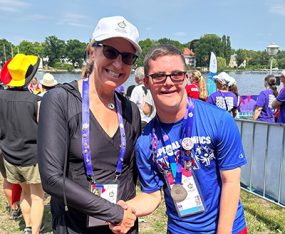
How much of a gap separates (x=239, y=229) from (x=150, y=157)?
2.19ft

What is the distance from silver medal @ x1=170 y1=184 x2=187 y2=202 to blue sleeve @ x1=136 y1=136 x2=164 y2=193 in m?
0.11

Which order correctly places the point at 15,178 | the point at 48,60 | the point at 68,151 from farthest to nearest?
the point at 48,60 → the point at 15,178 → the point at 68,151

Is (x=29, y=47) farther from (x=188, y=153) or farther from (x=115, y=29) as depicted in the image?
(x=188, y=153)

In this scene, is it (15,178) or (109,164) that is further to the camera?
(15,178)

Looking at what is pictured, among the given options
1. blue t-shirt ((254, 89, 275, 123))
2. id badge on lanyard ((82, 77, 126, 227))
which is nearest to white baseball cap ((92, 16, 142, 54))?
id badge on lanyard ((82, 77, 126, 227))

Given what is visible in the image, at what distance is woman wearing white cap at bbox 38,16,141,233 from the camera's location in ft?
5.11

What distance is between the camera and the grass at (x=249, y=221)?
4184 millimetres

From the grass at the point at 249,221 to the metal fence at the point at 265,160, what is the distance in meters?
0.24

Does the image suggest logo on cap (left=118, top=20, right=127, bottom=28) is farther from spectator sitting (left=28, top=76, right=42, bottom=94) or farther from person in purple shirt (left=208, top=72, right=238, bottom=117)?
spectator sitting (left=28, top=76, right=42, bottom=94)

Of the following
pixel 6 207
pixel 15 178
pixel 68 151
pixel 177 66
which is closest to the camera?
pixel 68 151

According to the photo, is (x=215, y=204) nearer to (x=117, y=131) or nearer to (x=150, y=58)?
(x=117, y=131)

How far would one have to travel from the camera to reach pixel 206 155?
1.77 m

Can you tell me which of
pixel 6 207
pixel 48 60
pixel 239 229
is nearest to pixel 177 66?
pixel 239 229

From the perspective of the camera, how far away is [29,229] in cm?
406
